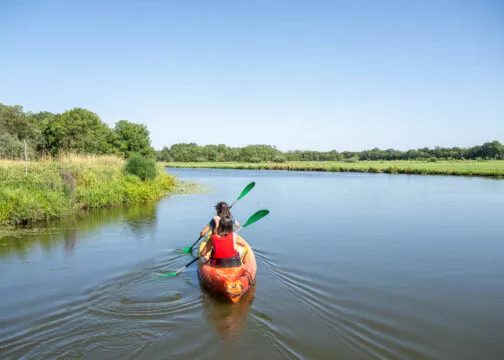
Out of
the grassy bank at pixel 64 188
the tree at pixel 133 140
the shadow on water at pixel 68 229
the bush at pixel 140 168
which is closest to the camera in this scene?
the shadow on water at pixel 68 229

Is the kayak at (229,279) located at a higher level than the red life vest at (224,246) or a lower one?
lower

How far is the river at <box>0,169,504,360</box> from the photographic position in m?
4.75

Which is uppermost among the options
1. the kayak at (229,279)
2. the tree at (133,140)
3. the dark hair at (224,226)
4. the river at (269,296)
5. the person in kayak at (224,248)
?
the tree at (133,140)

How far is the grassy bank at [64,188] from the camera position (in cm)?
1165

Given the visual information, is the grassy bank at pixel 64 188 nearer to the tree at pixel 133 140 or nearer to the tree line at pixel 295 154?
the tree at pixel 133 140

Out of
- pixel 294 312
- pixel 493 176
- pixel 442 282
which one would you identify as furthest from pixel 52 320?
pixel 493 176

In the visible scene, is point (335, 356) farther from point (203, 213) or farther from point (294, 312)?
point (203, 213)

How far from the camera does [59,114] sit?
37.1m

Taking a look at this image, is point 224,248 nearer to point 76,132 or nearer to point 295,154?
point 76,132

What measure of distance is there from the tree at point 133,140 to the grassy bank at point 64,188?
1374 cm

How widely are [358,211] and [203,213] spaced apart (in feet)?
23.4

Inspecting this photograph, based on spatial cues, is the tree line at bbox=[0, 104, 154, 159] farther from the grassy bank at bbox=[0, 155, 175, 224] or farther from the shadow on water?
the shadow on water

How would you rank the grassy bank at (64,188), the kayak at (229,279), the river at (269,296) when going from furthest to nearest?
the grassy bank at (64,188) → the kayak at (229,279) → the river at (269,296)

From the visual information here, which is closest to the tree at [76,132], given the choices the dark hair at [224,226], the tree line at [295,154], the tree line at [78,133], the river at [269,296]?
the tree line at [78,133]
